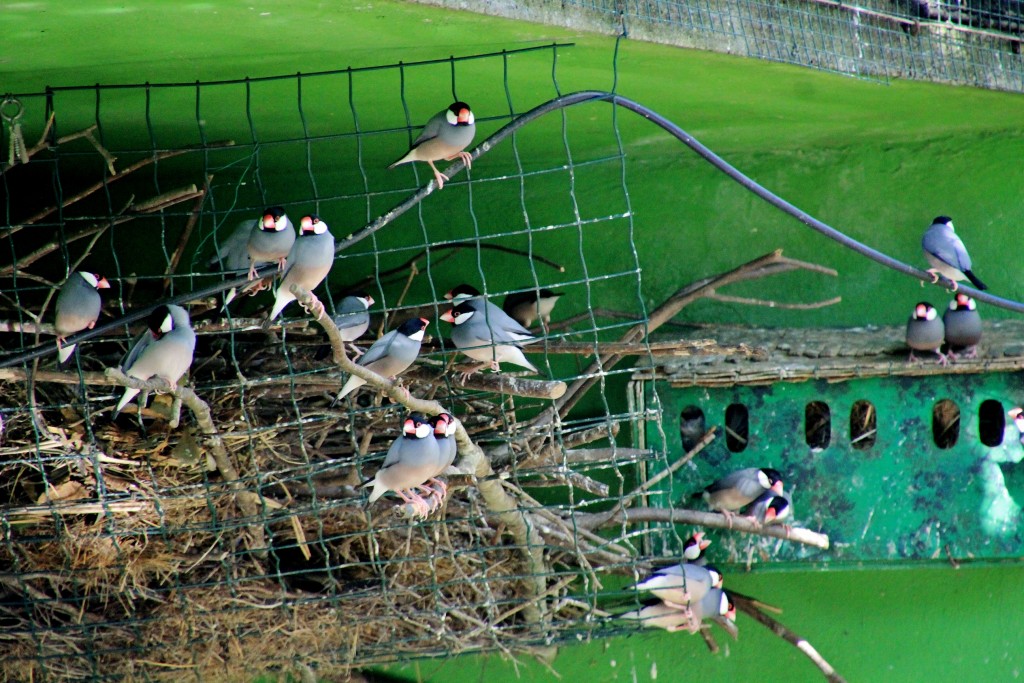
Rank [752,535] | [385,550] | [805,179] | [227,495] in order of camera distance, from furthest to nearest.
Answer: [805,179] → [752,535] → [385,550] → [227,495]

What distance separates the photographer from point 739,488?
3.79 m

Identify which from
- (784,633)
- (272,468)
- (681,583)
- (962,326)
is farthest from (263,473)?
(962,326)

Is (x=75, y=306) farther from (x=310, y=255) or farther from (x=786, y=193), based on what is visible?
(x=786, y=193)

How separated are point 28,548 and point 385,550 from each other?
A: 98 cm

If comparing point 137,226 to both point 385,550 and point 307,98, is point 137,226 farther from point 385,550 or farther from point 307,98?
point 385,550

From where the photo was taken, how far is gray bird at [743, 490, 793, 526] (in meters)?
3.71

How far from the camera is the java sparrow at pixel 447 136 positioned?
10.7ft

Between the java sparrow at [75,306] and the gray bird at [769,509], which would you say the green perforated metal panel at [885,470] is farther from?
the java sparrow at [75,306]

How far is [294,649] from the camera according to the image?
11.6ft

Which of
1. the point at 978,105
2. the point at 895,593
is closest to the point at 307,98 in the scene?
the point at 978,105

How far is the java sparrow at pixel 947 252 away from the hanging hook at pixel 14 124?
9.24 feet

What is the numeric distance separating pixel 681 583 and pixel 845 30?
1719 millimetres

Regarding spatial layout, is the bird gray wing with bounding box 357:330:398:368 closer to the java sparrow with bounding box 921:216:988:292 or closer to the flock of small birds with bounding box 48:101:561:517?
the flock of small birds with bounding box 48:101:561:517

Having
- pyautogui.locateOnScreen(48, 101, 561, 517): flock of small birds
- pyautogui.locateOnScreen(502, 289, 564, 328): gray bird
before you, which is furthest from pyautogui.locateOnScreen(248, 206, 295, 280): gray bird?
pyautogui.locateOnScreen(502, 289, 564, 328): gray bird
